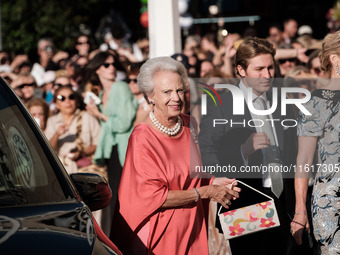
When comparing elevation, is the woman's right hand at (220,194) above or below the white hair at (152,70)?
below

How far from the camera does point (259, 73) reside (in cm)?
543

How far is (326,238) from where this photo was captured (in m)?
4.91

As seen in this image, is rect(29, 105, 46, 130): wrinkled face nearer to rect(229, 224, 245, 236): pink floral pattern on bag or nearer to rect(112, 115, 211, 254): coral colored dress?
rect(112, 115, 211, 254): coral colored dress

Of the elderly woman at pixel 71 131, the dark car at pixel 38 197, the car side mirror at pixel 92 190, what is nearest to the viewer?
the dark car at pixel 38 197

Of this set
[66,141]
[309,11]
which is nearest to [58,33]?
[309,11]

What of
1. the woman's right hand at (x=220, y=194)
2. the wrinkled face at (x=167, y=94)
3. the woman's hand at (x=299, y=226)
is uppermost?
the wrinkled face at (x=167, y=94)

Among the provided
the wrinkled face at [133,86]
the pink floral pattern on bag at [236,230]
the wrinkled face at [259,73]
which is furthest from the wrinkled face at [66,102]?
the pink floral pattern on bag at [236,230]

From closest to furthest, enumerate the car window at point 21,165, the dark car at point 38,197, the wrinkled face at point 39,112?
the dark car at point 38,197 < the car window at point 21,165 < the wrinkled face at point 39,112

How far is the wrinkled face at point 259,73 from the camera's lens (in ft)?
17.6

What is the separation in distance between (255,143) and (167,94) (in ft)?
2.19

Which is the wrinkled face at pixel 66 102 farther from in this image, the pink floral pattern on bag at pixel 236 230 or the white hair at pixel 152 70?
the pink floral pattern on bag at pixel 236 230

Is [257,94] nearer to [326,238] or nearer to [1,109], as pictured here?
[326,238]

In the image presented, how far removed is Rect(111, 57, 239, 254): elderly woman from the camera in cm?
479

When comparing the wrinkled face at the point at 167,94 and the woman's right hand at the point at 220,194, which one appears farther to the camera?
the wrinkled face at the point at 167,94
